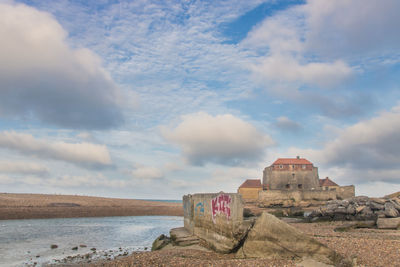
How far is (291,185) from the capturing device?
66812 millimetres

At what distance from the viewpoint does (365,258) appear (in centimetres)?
948

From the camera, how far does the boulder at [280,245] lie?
31.3ft

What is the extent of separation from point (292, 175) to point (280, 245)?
198ft

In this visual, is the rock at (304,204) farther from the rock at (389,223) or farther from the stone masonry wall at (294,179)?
the rock at (389,223)

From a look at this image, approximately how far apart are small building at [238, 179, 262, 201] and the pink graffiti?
55008 millimetres

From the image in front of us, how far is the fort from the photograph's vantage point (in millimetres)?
58144

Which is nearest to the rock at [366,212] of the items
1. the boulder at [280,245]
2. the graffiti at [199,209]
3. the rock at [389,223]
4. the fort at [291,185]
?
the rock at [389,223]

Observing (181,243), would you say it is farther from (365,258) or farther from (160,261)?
(365,258)

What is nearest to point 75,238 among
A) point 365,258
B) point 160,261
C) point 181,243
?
point 181,243

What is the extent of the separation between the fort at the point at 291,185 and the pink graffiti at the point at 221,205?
46150mm

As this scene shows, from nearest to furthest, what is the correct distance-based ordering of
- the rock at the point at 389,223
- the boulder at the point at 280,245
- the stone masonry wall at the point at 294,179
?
the boulder at the point at 280,245
the rock at the point at 389,223
the stone masonry wall at the point at 294,179

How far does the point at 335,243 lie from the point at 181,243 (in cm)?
794

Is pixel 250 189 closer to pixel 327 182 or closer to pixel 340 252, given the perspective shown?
pixel 327 182

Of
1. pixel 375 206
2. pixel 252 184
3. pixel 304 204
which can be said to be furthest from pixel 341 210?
pixel 252 184
